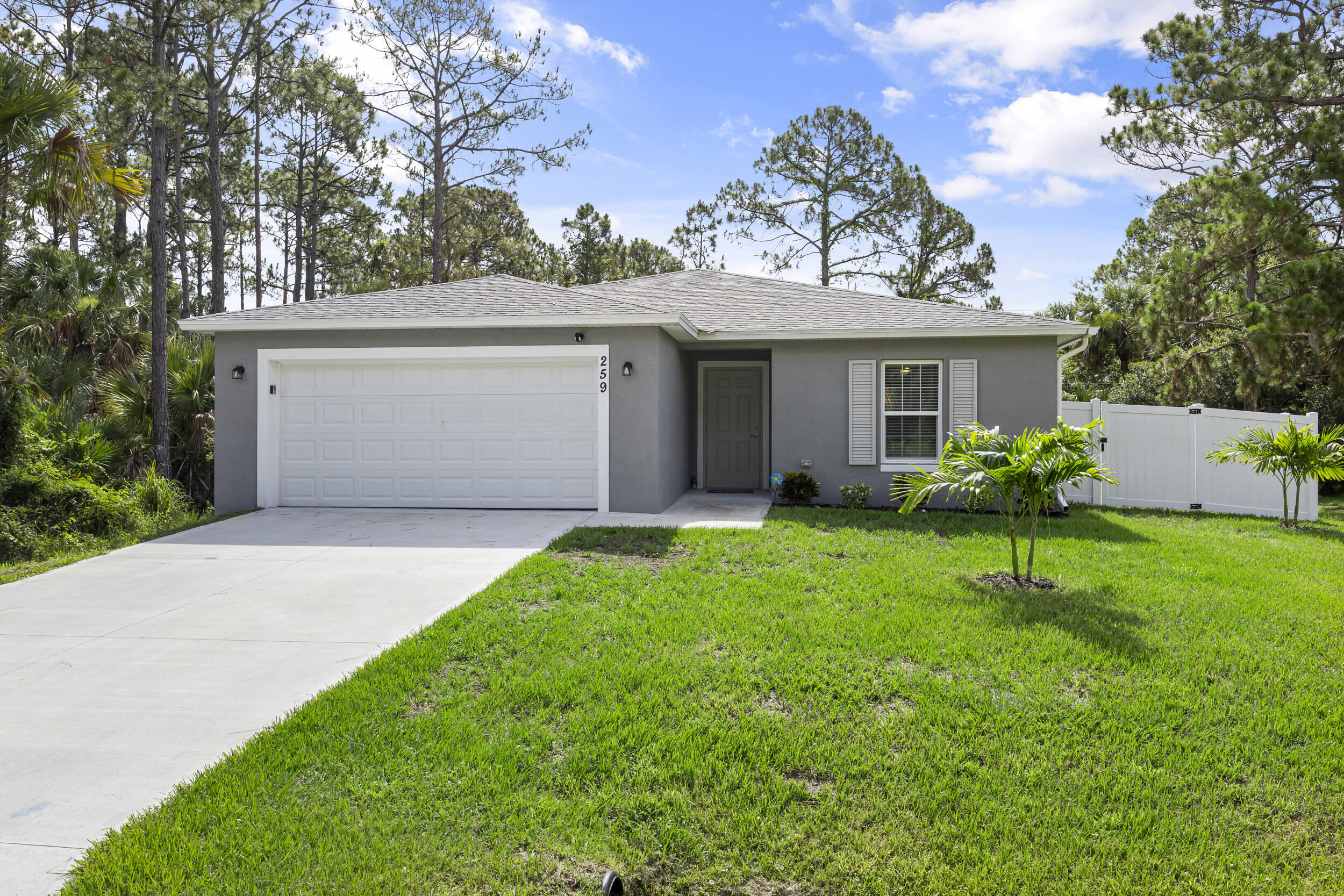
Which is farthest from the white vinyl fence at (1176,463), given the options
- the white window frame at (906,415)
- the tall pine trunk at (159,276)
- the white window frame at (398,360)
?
the tall pine trunk at (159,276)

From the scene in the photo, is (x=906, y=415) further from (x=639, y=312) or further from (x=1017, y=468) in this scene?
(x=1017, y=468)

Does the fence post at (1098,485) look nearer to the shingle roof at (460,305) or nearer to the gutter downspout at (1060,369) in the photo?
the gutter downspout at (1060,369)

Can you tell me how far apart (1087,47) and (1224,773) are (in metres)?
14.4

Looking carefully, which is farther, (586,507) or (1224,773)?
(586,507)

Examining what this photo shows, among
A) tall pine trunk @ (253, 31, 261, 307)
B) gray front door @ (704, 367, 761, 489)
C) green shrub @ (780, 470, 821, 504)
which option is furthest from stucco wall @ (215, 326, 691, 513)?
tall pine trunk @ (253, 31, 261, 307)

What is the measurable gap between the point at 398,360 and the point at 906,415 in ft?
23.8

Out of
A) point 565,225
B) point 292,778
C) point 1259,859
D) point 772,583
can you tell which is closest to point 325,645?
point 292,778

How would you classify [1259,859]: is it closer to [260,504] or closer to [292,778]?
[292,778]

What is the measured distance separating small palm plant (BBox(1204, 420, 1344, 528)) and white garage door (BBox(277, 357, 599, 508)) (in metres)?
8.86

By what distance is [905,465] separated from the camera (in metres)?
11.3

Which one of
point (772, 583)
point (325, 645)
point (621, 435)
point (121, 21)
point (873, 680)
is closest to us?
point (873, 680)

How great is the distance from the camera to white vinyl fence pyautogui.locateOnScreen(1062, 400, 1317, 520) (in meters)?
11.6

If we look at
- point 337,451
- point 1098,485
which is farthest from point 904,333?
point 337,451

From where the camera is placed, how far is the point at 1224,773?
139 inches
